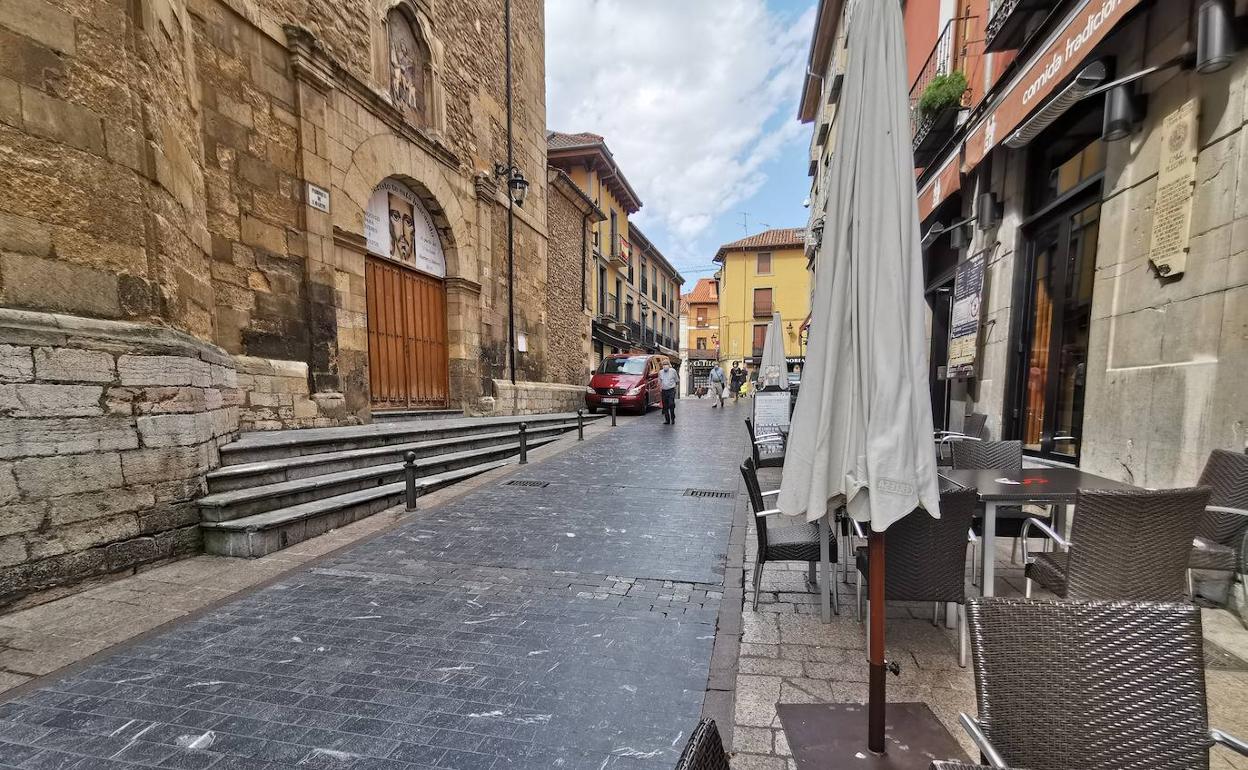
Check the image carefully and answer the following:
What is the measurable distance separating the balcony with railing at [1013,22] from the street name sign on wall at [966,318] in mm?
2394

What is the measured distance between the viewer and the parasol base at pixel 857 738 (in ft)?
5.85

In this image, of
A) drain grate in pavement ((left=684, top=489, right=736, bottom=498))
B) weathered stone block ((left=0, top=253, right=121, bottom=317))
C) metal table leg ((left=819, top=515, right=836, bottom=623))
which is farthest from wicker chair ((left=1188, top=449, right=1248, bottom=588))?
weathered stone block ((left=0, top=253, right=121, bottom=317))

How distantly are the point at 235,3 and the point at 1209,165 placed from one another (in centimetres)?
913

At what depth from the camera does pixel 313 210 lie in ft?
21.7

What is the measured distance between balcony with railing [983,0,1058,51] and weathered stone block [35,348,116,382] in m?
8.48

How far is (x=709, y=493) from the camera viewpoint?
232 inches

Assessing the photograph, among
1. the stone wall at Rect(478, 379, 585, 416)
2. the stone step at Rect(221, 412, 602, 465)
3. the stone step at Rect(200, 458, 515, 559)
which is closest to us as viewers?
the stone step at Rect(200, 458, 515, 559)

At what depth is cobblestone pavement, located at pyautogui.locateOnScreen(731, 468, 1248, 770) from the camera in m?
1.94

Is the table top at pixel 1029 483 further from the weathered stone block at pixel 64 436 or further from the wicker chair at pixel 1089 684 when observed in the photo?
the weathered stone block at pixel 64 436

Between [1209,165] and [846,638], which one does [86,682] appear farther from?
[1209,165]

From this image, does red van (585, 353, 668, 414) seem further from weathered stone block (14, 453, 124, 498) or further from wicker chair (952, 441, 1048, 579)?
weathered stone block (14, 453, 124, 498)

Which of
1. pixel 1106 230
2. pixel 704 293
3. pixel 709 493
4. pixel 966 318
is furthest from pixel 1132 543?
pixel 704 293

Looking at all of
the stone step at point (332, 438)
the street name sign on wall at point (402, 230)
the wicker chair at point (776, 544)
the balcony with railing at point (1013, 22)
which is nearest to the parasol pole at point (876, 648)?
the wicker chair at point (776, 544)

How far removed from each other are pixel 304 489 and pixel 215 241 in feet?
10.7
